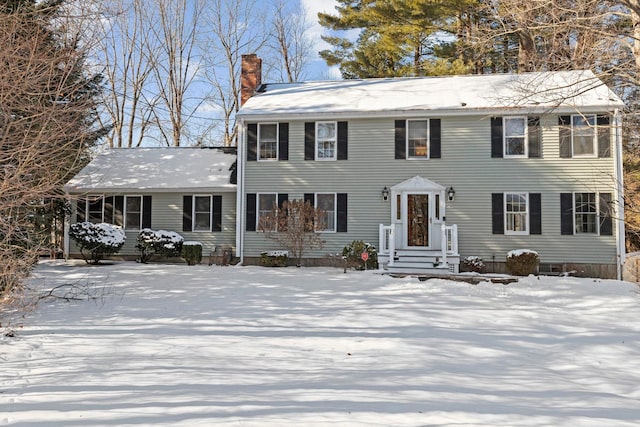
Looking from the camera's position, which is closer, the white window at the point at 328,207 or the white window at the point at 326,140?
the white window at the point at 328,207

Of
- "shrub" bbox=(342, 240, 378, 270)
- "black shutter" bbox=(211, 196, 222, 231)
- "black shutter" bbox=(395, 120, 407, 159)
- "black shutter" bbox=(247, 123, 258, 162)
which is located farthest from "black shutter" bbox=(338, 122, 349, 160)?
"black shutter" bbox=(211, 196, 222, 231)

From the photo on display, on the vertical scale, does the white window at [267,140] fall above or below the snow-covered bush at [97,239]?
above

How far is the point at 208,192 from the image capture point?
1616 centimetres

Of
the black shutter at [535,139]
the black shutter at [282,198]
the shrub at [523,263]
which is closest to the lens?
the shrub at [523,263]

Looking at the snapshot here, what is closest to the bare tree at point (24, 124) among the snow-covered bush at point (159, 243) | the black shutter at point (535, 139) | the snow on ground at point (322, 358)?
the snow on ground at point (322, 358)

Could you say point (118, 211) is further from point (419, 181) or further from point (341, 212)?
point (419, 181)

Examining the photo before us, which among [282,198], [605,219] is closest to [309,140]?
[282,198]

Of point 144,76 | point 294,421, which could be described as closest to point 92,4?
point 294,421

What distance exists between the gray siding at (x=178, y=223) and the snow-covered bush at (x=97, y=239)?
1.15 metres

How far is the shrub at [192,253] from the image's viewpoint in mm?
15523

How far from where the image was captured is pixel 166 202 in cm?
1648

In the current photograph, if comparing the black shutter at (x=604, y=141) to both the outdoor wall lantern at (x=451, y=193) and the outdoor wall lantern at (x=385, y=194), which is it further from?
the outdoor wall lantern at (x=385, y=194)

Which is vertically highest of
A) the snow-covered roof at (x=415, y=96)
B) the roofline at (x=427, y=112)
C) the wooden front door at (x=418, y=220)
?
the snow-covered roof at (x=415, y=96)

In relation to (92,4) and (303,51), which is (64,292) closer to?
(92,4)
